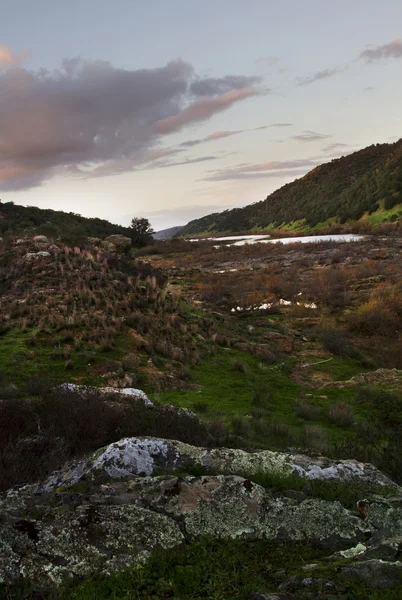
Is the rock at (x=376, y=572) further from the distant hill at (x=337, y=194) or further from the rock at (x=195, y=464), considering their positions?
the distant hill at (x=337, y=194)

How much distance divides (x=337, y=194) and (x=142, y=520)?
113868mm

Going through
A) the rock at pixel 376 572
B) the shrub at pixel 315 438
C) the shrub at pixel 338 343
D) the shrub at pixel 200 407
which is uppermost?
the rock at pixel 376 572

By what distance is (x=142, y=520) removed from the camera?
3.48 m

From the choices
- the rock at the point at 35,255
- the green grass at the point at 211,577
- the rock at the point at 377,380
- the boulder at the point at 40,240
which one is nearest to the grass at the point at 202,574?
the green grass at the point at 211,577

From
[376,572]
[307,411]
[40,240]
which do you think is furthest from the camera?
[40,240]

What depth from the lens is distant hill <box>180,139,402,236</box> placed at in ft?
239

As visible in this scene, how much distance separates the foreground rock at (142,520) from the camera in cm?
Answer: 299

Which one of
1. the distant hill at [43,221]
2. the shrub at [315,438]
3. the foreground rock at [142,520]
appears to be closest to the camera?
the foreground rock at [142,520]

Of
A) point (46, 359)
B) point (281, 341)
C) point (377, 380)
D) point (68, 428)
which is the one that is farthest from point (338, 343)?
point (68, 428)

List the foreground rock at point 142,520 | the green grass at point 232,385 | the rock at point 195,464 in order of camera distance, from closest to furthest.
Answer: the foreground rock at point 142,520, the rock at point 195,464, the green grass at point 232,385

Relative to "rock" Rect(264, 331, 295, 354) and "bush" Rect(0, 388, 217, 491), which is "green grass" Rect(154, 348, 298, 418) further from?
"bush" Rect(0, 388, 217, 491)

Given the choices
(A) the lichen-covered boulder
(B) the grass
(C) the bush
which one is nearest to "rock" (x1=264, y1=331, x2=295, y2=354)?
(C) the bush

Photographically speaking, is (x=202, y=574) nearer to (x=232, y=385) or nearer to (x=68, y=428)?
(x=68, y=428)

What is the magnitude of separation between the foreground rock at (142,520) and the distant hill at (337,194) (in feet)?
217
